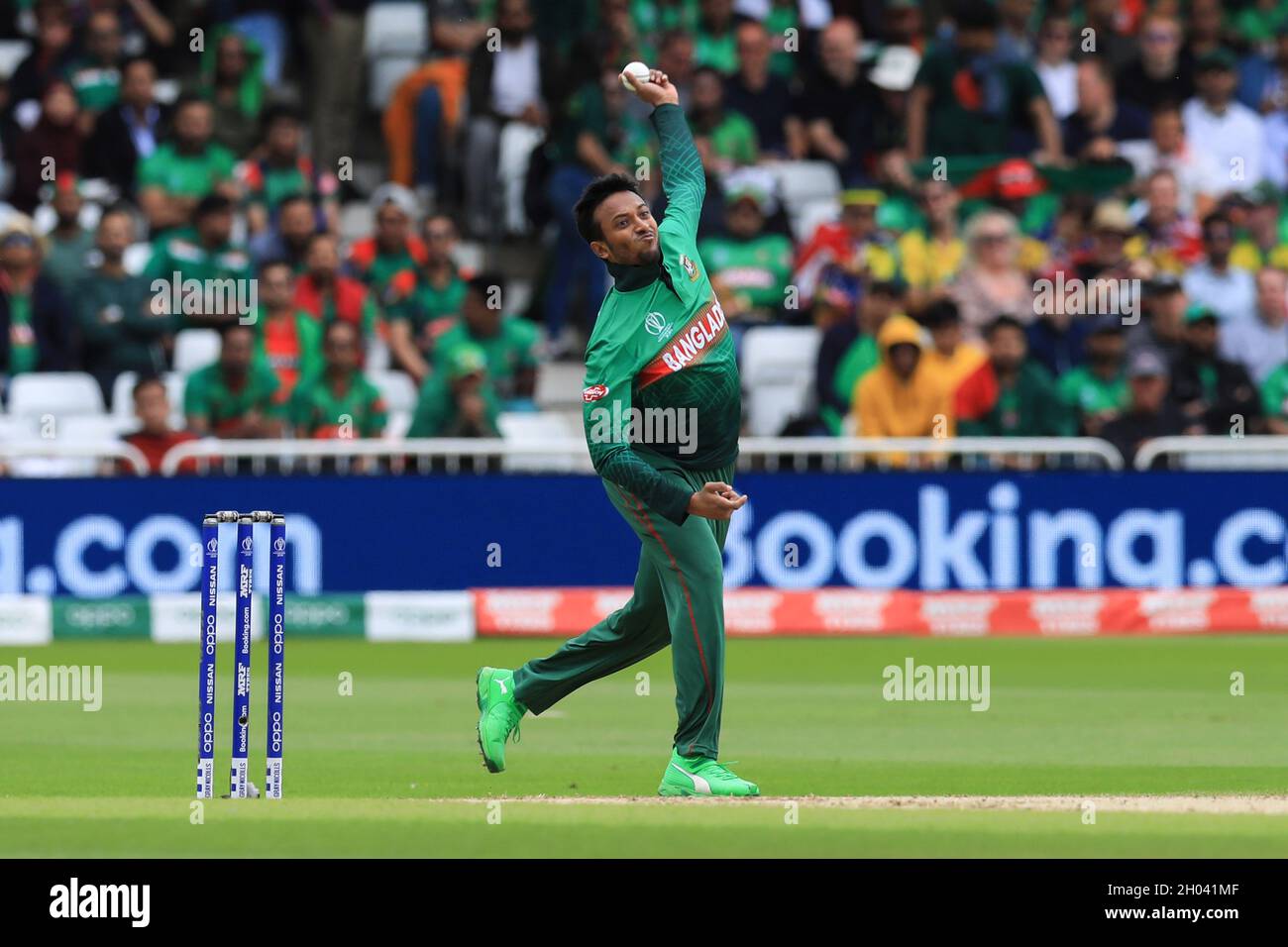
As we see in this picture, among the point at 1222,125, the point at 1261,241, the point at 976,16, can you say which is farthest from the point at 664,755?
the point at 1222,125

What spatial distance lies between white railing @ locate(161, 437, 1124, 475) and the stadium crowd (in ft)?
0.93

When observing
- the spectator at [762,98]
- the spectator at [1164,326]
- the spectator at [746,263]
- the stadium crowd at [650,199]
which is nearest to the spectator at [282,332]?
the stadium crowd at [650,199]

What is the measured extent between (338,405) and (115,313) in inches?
93.4

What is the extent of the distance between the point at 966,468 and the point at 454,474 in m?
4.00

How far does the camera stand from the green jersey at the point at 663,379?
388 inches

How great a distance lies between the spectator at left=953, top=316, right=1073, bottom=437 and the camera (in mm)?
19688

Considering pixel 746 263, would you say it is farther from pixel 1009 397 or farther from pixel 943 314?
pixel 1009 397

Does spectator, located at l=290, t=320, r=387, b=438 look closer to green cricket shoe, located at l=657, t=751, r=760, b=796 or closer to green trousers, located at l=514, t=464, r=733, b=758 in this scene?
green trousers, located at l=514, t=464, r=733, b=758

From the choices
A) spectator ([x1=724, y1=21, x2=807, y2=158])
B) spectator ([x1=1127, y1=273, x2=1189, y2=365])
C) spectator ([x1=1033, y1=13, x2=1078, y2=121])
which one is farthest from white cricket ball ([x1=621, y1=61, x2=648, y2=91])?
spectator ([x1=1033, y1=13, x2=1078, y2=121])

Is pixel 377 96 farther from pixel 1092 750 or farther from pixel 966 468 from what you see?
pixel 1092 750

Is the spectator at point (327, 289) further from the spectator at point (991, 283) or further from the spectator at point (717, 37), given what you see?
the spectator at point (991, 283)

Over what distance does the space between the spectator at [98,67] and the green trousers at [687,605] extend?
14300 mm

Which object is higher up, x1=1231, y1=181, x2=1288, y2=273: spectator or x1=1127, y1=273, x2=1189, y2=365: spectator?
x1=1231, y1=181, x2=1288, y2=273: spectator

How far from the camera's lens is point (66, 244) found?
2108 cm
